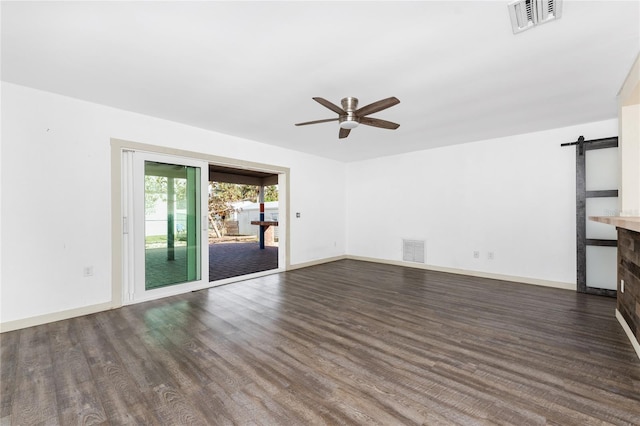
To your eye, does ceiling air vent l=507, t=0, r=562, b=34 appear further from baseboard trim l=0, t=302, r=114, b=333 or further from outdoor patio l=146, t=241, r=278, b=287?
baseboard trim l=0, t=302, r=114, b=333

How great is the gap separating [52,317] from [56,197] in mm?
1321

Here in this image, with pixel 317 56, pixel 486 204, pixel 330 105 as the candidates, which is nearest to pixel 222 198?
pixel 486 204

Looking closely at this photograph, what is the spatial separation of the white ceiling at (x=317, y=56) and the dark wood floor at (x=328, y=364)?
8.17ft

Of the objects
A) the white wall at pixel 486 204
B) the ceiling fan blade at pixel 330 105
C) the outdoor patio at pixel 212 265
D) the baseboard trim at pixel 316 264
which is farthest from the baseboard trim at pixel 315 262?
the ceiling fan blade at pixel 330 105

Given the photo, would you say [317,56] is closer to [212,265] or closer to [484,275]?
[484,275]

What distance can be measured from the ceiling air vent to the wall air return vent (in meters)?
4.38

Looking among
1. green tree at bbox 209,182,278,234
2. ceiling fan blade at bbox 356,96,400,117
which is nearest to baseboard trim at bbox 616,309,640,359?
ceiling fan blade at bbox 356,96,400,117

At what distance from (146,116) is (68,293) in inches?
93.2

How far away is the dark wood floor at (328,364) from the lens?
5.42 ft

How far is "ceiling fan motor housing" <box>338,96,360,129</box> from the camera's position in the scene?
2959 millimetres

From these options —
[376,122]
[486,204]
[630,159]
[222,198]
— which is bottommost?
[486,204]

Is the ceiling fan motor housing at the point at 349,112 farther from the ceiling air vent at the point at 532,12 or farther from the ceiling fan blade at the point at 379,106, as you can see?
the ceiling air vent at the point at 532,12

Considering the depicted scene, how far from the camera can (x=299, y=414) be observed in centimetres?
163

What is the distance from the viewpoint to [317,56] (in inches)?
91.2
